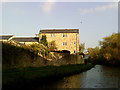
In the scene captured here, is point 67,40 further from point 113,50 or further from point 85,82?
point 85,82

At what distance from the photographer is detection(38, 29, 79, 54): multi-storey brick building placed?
2069 inches

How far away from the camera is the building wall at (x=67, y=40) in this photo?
52.6 metres

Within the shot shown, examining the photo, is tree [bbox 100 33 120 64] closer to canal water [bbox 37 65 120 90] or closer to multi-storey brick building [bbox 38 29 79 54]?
multi-storey brick building [bbox 38 29 79 54]

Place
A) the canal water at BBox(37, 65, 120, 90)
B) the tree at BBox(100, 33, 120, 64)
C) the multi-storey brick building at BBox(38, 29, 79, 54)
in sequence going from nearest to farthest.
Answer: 1. the canal water at BBox(37, 65, 120, 90)
2. the tree at BBox(100, 33, 120, 64)
3. the multi-storey brick building at BBox(38, 29, 79, 54)

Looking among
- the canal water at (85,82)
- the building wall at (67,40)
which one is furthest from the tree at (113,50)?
the canal water at (85,82)

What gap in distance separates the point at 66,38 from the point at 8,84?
42805mm

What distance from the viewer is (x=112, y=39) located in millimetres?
50000

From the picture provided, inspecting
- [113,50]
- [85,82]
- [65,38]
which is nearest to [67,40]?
[65,38]

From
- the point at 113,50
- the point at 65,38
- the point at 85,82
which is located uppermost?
the point at 65,38

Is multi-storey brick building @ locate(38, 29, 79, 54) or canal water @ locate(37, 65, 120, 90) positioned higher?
multi-storey brick building @ locate(38, 29, 79, 54)

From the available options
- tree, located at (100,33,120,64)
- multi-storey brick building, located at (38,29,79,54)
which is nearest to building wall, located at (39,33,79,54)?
multi-storey brick building, located at (38,29,79,54)

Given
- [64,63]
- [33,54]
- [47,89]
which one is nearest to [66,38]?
[64,63]

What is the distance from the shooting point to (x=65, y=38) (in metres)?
53.4

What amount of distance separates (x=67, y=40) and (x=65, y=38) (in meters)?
0.86
